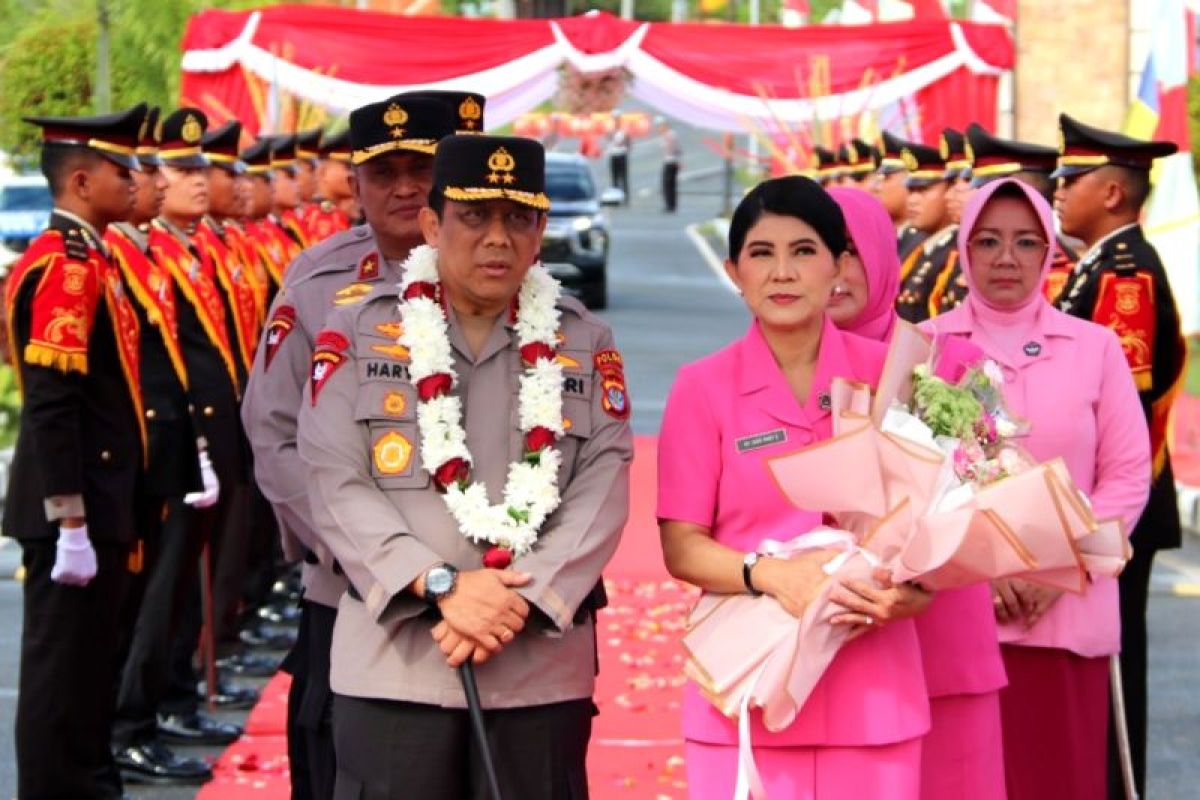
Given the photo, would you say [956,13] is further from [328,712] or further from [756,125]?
[328,712]

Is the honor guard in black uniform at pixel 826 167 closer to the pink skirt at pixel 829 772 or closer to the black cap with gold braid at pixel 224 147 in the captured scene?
the black cap with gold braid at pixel 224 147

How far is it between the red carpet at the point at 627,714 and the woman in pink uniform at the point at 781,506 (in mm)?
2831

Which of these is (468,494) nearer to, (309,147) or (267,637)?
(267,637)

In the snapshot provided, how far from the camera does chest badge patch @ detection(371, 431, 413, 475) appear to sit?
449cm

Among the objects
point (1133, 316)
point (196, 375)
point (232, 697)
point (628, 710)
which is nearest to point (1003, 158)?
point (1133, 316)

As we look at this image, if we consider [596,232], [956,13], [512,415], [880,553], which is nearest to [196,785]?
[512,415]

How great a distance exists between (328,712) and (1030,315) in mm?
1954

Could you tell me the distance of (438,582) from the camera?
432cm

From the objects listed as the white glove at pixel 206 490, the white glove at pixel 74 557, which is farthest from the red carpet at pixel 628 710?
the white glove at pixel 74 557

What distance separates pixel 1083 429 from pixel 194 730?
3978 mm

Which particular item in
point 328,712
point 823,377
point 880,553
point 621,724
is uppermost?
point 823,377

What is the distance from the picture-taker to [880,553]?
4.28m

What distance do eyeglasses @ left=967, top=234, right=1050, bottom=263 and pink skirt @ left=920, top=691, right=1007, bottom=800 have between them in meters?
1.21

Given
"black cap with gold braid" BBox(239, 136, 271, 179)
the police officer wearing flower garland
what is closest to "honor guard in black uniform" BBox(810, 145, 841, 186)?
"black cap with gold braid" BBox(239, 136, 271, 179)
